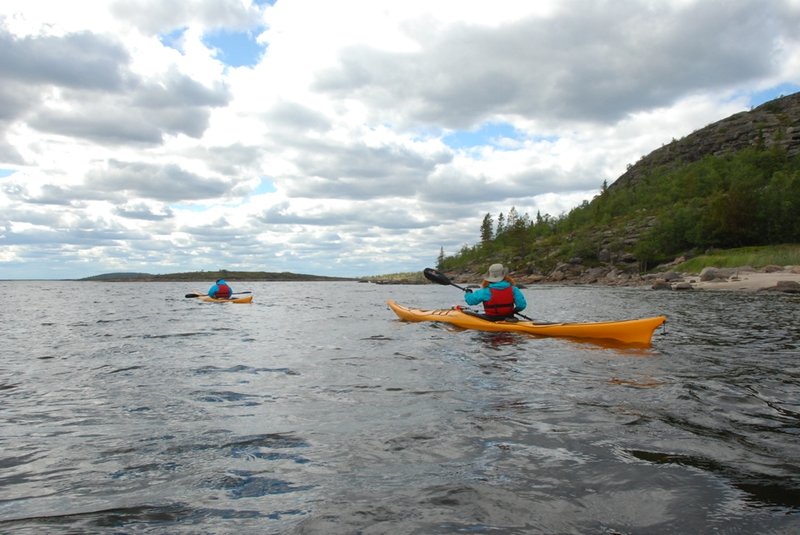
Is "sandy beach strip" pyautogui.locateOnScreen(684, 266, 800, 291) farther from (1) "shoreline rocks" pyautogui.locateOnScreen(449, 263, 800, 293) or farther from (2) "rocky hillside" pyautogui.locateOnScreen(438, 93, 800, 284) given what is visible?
(2) "rocky hillside" pyautogui.locateOnScreen(438, 93, 800, 284)

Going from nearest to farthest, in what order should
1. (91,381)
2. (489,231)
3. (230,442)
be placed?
(230,442) → (91,381) → (489,231)

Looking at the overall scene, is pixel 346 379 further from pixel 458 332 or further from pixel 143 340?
pixel 143 340

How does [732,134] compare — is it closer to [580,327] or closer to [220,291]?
[220,291]

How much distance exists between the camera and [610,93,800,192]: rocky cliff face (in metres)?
104

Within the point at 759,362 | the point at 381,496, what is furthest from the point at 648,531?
the point at 759,362

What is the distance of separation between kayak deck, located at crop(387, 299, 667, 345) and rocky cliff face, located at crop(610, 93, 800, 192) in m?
104

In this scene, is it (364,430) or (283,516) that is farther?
(364,430)

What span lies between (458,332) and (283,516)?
35.4 feet

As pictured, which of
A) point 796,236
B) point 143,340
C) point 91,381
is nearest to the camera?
point 91,381

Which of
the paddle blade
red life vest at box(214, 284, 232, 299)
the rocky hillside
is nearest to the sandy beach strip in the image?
the rocky hillside

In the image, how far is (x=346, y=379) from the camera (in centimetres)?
788

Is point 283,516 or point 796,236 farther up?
point 796,236

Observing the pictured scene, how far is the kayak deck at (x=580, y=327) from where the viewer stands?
1102 cm

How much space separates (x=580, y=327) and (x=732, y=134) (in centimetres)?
11936
